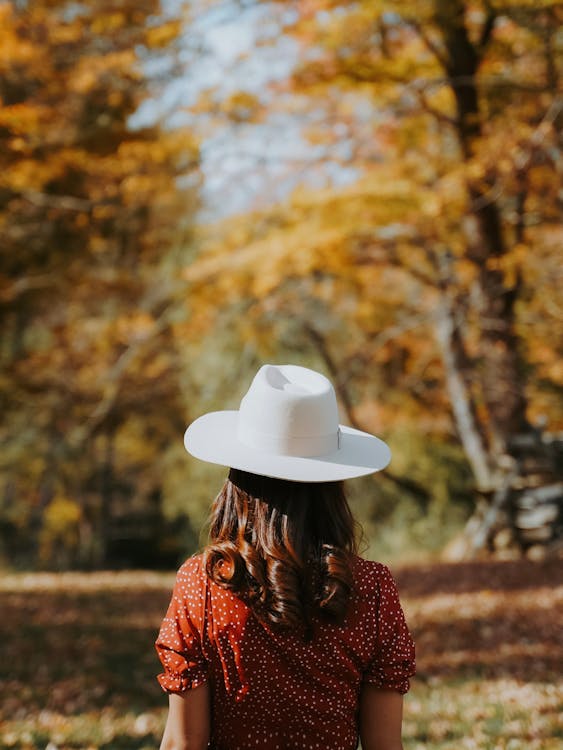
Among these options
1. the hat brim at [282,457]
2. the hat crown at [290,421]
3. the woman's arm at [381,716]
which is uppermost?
the hat crown at [290,421]

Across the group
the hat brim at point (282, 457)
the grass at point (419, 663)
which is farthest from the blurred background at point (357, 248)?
the hat brim at point (282, 457)

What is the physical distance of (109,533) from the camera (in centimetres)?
2831

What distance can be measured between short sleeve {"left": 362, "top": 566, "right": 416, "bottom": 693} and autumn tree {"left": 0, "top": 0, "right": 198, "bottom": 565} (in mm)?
8700

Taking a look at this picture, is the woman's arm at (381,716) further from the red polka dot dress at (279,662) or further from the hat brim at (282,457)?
the hat brim at (282,457)

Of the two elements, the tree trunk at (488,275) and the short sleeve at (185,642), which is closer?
the short sleeve at (185,642)

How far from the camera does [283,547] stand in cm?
198

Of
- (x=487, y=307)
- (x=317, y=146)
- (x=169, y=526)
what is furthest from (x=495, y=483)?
(x=169, y=526)

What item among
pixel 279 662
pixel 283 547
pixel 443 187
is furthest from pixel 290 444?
pixel 443 187

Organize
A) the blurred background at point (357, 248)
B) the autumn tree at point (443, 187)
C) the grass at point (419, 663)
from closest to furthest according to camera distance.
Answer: the grass at point (419, 663) < the blurred background at point (357, 248) < the autumn tree at point (443, 187)

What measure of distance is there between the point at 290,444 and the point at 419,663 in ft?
16.8

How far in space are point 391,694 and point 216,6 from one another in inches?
351

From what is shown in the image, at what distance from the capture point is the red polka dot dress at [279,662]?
6.50 feet

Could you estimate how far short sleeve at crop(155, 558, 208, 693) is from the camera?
1988 mm

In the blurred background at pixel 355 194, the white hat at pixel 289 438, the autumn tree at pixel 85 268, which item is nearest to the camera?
the white hat at pixel 289 438
